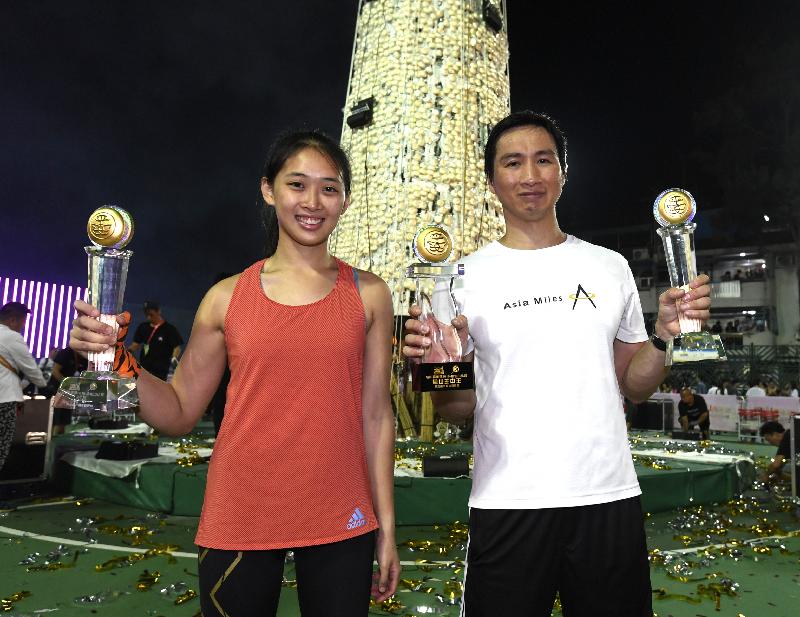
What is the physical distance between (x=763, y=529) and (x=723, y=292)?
1003 inches

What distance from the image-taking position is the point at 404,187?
7641mm

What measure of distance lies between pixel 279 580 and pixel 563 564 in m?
0.71

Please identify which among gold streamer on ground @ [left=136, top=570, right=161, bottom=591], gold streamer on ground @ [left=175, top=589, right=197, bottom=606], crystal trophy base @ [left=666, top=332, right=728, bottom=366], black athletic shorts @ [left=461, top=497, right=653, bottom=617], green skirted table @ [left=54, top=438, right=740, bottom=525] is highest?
crystal trophy base @ [left=666, top=332, right=728, bottom=366]

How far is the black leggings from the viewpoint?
1.28 m

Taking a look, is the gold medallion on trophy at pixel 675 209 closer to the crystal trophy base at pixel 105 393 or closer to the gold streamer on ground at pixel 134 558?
the crystal trophy base at pixel 105 393

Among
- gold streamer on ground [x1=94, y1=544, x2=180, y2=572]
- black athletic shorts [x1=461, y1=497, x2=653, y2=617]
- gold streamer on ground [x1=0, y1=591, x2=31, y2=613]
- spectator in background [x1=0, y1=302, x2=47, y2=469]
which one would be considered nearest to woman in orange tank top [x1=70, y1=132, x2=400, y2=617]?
black athletic shorts [x1=461, y1=497, x2=653, y2=617]

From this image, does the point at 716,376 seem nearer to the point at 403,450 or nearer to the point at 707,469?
the point at 707,469

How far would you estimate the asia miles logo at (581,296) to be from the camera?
1615 millimetres

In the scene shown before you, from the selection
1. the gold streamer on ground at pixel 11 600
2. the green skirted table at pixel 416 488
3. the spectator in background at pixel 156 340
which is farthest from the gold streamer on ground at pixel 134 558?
the spectator in background at pixel 156 340

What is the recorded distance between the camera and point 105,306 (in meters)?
1.47

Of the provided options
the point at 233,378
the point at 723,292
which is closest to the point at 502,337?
the point at 233,378

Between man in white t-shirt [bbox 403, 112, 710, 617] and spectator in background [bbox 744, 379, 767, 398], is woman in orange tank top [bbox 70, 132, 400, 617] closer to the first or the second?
man in white t-shirt [bbox 403, 112, 710, 617]

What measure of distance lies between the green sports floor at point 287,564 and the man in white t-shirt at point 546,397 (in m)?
1.61

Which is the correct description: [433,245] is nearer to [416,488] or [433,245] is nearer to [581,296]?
[581,296]
